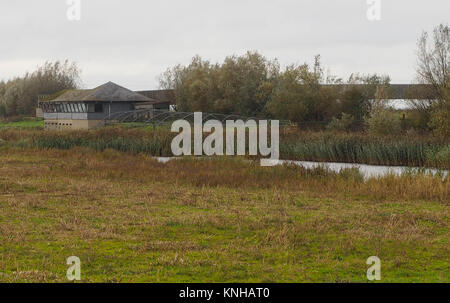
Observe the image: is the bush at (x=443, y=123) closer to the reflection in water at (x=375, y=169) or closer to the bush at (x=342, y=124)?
the reflection in water at (x=375, y=169)

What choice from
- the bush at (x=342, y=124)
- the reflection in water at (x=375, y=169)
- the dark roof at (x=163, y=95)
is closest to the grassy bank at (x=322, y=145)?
the reflection in water at (x=375, y=169)

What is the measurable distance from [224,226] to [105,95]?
4777 centimetres

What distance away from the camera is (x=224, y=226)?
1065cm

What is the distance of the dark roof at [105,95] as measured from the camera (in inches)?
2185

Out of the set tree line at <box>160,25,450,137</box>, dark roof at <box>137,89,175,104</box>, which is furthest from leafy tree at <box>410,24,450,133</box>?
dark roof at <box>137,89,175,104</box>

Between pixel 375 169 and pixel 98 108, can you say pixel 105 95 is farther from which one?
pixel 375 169

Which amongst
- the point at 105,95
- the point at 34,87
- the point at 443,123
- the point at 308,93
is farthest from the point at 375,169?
the point at 34,87

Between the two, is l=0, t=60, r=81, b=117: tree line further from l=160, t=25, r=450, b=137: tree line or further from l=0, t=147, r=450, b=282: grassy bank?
l=0, t=147, r=450, b=282: grassy bank

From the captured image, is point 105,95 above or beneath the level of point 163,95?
beneath

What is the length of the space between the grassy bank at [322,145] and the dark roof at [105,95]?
21.2m

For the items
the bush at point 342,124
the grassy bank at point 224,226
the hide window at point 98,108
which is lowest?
the grassy bank at point 224,226

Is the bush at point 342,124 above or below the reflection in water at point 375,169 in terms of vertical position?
above

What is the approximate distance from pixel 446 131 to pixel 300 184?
1326cm
